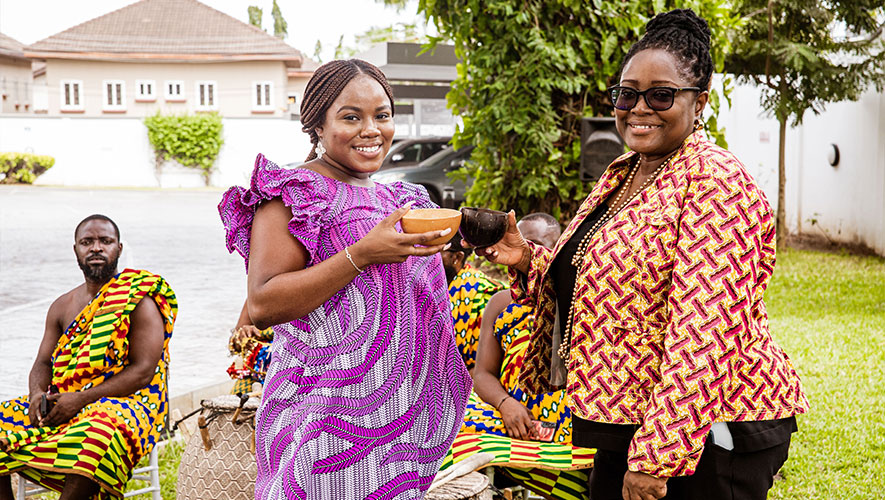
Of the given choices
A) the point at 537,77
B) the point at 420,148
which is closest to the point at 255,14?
the point at 420,148

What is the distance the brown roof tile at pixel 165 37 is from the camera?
42.1 m

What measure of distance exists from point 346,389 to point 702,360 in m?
0.81

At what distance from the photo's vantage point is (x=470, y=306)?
445cm

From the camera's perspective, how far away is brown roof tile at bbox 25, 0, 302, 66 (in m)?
42.1

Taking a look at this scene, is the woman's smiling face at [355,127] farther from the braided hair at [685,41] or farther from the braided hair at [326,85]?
the braided hair at [685,41]

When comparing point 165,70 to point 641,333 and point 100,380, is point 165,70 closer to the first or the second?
point 100,380

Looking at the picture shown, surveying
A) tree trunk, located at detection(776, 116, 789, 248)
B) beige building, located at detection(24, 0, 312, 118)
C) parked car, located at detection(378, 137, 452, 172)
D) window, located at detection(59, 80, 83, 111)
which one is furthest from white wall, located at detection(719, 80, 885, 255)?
window, located at detection(59, 80, 83, 111)

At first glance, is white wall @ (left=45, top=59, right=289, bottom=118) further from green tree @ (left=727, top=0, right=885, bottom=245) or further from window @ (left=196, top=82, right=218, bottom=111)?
green tree @ (left=727, top=0, right=885, bottom=245)

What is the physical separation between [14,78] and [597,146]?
5208cm

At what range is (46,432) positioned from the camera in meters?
4.03

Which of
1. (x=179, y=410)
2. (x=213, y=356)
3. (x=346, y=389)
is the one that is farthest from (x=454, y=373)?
(x=213, y=356)

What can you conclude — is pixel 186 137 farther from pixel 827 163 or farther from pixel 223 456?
pixel 223 456

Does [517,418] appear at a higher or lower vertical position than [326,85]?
lower

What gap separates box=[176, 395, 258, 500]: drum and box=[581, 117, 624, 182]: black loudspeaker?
10.5ft
